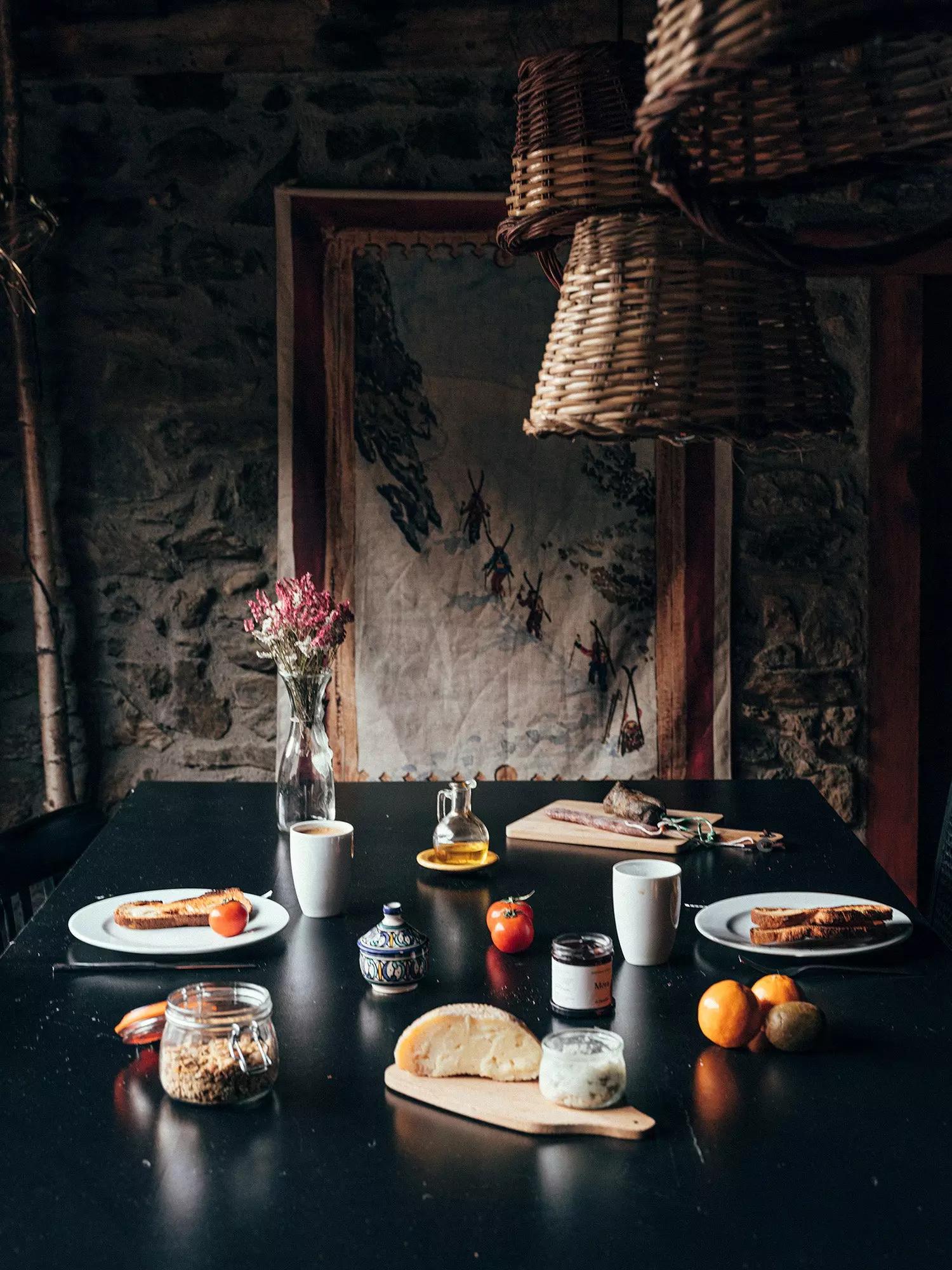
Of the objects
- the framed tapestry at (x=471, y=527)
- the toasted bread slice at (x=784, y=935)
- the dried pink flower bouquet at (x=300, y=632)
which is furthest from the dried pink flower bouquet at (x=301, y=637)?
the framed tapestry at (x=471, y=527)

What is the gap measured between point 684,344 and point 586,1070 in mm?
762

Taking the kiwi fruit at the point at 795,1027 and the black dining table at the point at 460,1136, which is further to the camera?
the kiwi fruit at the point at 795,1027

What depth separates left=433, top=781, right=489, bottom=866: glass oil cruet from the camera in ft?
6.75

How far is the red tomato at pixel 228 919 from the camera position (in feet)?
5.57

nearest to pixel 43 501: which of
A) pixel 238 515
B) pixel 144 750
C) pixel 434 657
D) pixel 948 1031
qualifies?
pixel 238 515

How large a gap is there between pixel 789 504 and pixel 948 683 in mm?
704

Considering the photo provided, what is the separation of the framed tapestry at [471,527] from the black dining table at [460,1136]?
5.75 ft

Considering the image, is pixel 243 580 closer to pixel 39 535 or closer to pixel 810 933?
pixel 39 535

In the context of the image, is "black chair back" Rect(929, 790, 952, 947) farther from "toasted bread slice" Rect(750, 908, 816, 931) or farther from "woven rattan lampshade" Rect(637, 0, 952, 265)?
"woven rattan lampshade" Rect(637, 0, 952, 265)

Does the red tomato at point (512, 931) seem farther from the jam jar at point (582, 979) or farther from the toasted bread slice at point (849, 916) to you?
the toasted bread slice at point (849, 916)

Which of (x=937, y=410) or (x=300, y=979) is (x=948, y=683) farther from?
(x=300, y=979)

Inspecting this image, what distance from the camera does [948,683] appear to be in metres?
3.70

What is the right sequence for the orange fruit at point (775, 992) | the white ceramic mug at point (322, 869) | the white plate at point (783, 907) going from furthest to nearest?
the white ceramic mug at point (322, 869), the white plate at point (783, 907), the orange fruit at point (775, 992)

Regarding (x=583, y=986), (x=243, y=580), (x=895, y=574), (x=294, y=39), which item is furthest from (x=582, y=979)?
(x=294, y=39)
